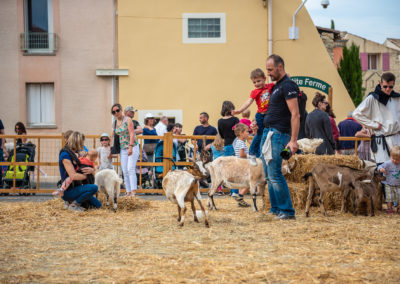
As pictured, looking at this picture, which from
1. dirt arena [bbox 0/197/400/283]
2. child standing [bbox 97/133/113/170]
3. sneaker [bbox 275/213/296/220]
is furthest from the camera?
child standing [bbox 97/133/113/170]

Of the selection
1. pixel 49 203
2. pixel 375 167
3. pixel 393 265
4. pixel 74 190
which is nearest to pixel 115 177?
pixel 74 190

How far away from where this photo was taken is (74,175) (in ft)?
28.2

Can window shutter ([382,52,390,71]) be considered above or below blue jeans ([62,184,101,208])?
above

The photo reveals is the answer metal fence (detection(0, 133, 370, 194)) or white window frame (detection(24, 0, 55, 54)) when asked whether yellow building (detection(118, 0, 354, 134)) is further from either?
metal fence (detection(0, 133, 370, 194))

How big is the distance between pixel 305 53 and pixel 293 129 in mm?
13267

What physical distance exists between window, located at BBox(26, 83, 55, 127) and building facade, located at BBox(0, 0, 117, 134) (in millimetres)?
364

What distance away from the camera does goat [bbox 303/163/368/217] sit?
26.5 ft

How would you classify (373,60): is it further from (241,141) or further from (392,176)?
(392,176)

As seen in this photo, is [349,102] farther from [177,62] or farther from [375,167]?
[375,167]

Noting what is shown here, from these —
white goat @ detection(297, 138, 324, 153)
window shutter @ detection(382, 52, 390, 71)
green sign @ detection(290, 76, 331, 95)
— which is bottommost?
white goat @ detection(297, 138, 324, 153)

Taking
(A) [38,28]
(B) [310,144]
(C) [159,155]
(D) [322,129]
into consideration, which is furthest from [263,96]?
(A) [38,28]

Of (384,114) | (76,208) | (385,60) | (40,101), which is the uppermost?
(385,60)

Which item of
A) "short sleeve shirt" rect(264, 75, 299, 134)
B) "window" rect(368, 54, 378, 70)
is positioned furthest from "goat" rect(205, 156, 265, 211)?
"window" rect(368, 54, 378, 70)

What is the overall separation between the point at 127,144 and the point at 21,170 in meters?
3.46
